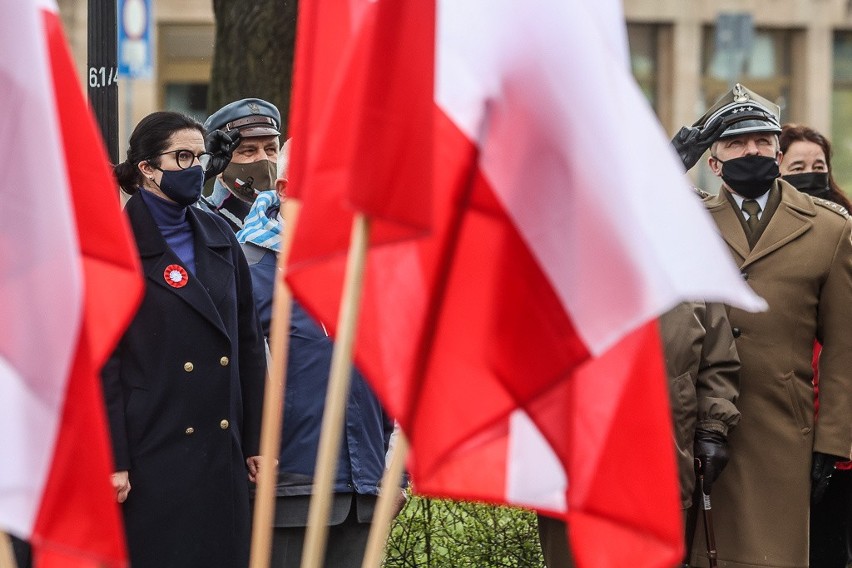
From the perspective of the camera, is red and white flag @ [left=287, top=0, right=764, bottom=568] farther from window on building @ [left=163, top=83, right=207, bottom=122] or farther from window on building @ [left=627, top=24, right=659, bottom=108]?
window on building @ [left=627, top=24, right=659, bottom=108]

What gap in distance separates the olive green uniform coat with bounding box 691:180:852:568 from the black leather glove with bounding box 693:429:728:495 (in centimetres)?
27

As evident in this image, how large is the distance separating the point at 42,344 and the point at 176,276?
2.50 m

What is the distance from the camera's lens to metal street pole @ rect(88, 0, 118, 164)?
726 cm

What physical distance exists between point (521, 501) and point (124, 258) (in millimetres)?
992

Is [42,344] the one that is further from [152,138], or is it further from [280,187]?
[280,187]

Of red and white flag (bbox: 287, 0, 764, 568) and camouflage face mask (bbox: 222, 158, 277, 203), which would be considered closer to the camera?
red and white flag (bbox: 287, 0, 764, 568)

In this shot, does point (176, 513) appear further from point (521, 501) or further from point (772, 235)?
point (772, 235)

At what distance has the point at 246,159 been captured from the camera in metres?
7.77

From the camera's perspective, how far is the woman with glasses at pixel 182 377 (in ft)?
19.0

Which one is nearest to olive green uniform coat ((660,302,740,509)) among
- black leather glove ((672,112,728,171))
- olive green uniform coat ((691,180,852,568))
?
olive green uniform coat ((691,180,852,568))

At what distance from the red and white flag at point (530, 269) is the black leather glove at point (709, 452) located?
3.06 m

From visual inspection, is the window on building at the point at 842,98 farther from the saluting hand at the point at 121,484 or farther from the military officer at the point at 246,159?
the saluting hand at the point at 121,484

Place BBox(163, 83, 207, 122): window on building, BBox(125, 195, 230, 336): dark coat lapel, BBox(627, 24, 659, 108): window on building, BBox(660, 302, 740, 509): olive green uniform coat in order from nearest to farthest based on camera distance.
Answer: BBox(125, 195, 230, 336): dark coat lapel → BBox(660, 302, 740, 509): olive green uniform coat → BBox(163, 83, 207, 122): window on building → BBox(627, 24, 659, 108): window on building

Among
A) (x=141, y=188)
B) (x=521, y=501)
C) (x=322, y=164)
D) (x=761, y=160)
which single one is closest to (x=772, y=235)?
(x=761, y=160)
